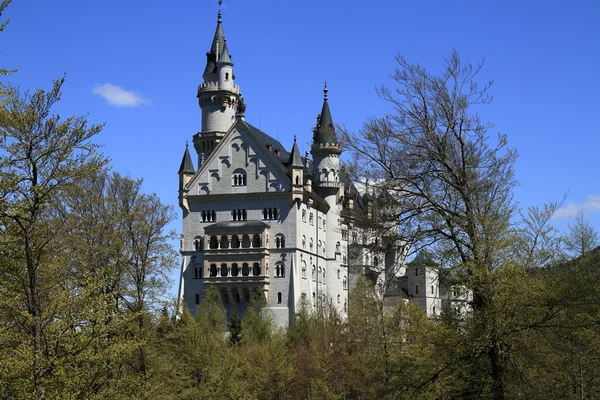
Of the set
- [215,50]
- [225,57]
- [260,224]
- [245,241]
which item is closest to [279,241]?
[260,224]

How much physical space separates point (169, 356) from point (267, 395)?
9947mm

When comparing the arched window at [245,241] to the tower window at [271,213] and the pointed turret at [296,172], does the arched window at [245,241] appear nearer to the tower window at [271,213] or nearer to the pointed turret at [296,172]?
the tower window at [271,213]

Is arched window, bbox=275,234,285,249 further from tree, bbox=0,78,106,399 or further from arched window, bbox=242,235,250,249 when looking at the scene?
tree, bbox=0,78,106,399

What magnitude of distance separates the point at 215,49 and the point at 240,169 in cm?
2024

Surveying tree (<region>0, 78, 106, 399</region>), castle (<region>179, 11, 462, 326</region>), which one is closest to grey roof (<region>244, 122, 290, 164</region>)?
castle (<region>179, 11, 462, 326</region>)

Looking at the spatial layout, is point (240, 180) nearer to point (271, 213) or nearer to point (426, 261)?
point (271, 213)

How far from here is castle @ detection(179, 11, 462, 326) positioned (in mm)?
90938

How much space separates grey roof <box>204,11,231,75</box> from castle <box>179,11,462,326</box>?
2041 mm

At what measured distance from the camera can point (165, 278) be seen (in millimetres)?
45500

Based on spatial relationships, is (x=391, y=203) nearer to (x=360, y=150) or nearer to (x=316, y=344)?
(x=360, y=150)

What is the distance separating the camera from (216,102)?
102938mm

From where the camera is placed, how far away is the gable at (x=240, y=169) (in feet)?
308

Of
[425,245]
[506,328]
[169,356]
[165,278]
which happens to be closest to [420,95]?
[425,245]

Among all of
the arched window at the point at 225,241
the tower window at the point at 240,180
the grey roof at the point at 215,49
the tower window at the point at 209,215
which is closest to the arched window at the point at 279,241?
the arched window at the point at 225,241
